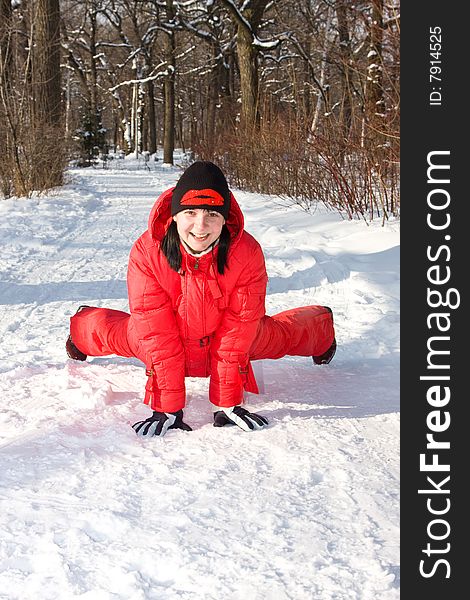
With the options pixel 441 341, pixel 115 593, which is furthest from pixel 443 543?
pixel 115 593

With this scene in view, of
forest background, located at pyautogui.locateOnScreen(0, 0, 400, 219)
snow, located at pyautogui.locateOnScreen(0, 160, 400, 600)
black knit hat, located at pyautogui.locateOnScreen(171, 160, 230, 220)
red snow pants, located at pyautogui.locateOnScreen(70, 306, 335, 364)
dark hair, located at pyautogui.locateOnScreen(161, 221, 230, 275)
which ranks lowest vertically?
snow, located at pyautogui.locateOnScreen(0, 160, 400, 600)

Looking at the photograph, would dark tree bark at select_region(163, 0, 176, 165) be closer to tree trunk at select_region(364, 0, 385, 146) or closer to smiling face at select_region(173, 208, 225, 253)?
tree trunk at select_region(364, 0, 385, 146)

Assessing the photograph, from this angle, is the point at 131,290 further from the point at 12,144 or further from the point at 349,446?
the point at 12,144

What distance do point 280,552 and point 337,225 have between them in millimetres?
5651

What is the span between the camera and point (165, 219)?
2605 mm

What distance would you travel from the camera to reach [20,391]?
2875 mm

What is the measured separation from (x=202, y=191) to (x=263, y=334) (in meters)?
0.82

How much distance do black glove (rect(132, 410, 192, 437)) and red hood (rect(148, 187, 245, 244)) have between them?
0.66 m

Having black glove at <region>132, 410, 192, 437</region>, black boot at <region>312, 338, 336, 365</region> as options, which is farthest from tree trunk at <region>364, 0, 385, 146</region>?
black glove at <region>132, 410, 192, 437</region>

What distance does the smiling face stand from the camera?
2.40 metres

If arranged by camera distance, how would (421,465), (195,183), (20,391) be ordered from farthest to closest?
(20,391)
(195,183)
(421,465)

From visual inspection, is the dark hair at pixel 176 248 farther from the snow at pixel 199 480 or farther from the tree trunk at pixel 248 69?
the tree trunk at pixel 248 69

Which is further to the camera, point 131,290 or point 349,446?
point 131,290

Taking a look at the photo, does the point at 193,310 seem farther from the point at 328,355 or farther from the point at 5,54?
the point at 5,54
